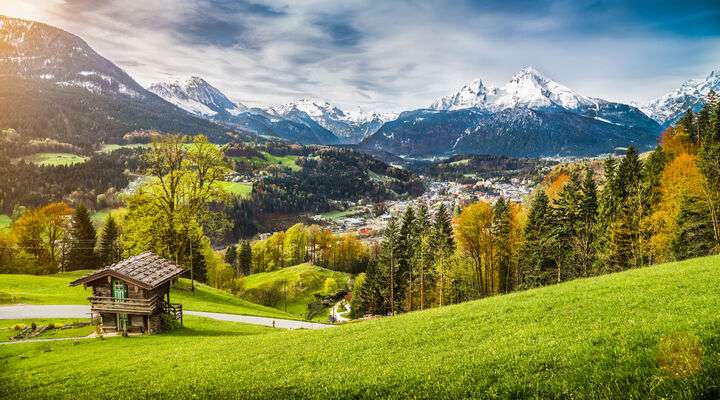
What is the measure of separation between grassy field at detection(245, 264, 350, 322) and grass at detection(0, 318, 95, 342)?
7832 centimetres

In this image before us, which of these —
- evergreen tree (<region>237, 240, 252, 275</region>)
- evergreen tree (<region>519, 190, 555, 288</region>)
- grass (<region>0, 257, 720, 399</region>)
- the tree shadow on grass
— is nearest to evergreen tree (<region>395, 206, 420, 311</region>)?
evergreen tree (<region>519, 190, 555, 288</region>)

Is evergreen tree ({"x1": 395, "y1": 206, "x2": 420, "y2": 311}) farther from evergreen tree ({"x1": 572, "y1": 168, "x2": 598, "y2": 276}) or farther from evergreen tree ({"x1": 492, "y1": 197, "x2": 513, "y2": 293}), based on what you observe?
evergreen tree ({"x1": 572, "y1": 168, "x2": 598, "y2": 276})

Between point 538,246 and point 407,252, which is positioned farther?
point 407,252

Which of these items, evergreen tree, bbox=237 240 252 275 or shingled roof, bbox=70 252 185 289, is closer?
shingled roof, bbox=70 252 185 289

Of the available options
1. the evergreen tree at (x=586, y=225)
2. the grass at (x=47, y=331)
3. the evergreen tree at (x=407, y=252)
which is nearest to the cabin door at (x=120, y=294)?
the grass at (x=47, y=331)

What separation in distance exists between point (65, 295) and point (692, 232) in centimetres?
8914

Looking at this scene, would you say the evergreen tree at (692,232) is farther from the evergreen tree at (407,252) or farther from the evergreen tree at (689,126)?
the evergreen tree at (407,252)

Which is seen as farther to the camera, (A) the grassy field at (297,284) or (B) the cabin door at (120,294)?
(A) the grassy field at (297,284)

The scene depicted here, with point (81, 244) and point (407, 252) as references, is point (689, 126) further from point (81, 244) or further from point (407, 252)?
point (81, 244)

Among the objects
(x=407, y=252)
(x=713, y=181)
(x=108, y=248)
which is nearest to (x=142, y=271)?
(x=407, y=252)

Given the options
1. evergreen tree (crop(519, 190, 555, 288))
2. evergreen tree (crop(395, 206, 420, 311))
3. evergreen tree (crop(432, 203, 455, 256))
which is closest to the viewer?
evergreen tree (crop(519, 190, 555, 288))

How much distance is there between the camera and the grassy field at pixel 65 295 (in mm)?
50625

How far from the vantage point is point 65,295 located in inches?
2172

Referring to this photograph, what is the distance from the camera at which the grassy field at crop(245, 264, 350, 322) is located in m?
125
